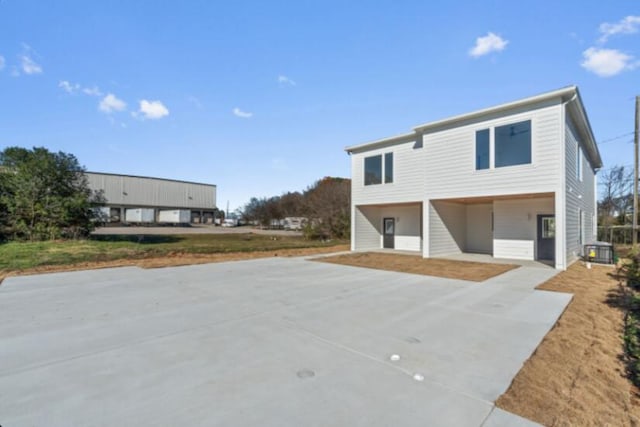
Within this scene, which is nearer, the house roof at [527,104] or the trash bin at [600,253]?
the house roof at [527,104]

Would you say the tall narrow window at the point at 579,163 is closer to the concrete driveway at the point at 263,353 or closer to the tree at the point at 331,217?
the concrete driveway at the point at 263,353

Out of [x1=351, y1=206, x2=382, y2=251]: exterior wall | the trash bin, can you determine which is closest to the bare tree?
the trash bin

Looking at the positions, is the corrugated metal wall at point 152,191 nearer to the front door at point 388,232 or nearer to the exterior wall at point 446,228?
the front door at point 388,232

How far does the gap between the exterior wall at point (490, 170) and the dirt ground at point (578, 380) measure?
18.8 feet

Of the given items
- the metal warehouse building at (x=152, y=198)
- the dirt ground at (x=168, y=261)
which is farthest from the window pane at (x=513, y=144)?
the metal warehouse building at (x=152, y=198)

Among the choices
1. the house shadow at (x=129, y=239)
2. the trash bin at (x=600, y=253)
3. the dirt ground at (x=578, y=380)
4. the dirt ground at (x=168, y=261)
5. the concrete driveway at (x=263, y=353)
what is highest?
the trash bin at (x=600, y=253)

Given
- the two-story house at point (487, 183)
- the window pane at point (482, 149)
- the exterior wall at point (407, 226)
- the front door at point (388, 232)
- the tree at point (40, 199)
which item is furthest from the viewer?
the front door at point (388, 232)

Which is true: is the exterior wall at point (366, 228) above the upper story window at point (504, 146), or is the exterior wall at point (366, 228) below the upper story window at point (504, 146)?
below

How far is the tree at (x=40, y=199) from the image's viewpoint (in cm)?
1323

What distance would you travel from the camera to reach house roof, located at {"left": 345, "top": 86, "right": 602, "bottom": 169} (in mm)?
8914

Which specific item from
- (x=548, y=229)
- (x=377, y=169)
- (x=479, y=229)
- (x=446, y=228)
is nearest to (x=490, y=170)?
(x=446, y=228)

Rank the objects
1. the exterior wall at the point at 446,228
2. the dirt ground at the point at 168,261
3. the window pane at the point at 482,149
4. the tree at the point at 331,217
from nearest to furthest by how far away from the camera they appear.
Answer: the dirt ground at the point at 168,261
the window pane at the point at 482,149
the exterior wall at the point at 446,228
the tree at the point at 331,217

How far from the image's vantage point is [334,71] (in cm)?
1241

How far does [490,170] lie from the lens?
10.4 metres
